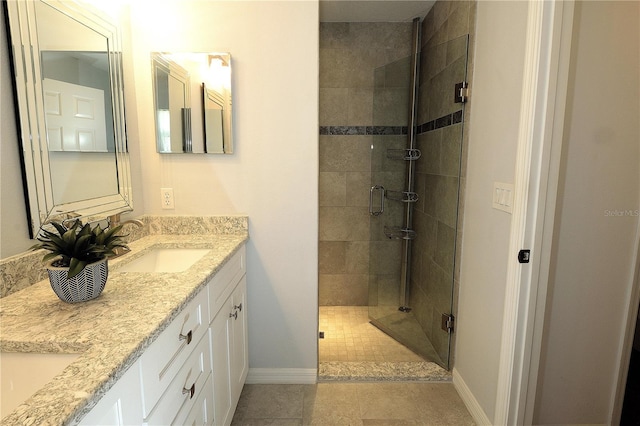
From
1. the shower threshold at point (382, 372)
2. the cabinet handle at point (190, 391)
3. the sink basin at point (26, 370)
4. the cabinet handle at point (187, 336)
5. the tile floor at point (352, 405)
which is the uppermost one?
the sink basin at point (26, 370)

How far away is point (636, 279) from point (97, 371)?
2.03 metres

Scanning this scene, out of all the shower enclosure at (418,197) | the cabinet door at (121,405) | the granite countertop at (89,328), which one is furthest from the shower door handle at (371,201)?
Result: the cabinet door at (121,405)

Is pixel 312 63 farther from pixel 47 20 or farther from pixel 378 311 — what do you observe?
pixel 378 311

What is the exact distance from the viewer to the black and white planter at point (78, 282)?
38.1 inches

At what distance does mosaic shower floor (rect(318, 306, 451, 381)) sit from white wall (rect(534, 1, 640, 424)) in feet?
2.33

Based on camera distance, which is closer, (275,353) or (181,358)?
(181,358)

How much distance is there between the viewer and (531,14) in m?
1.27

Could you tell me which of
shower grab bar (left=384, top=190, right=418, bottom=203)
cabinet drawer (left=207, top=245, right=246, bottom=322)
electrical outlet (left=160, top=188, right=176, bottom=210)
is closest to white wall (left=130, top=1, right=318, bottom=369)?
electrical outlet (left=160, top=188, right=176, bottom=210)

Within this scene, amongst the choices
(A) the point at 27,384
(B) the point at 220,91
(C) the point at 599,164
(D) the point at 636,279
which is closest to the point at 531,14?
(C) the point at 599,164

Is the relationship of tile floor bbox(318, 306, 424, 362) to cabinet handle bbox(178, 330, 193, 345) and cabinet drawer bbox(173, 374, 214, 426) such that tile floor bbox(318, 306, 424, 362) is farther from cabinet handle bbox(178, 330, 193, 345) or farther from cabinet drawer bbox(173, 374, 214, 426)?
cabinet handle bbox(178, 330, 193, 345)

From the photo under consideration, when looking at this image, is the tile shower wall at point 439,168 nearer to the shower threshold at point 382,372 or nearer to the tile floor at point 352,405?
the shower threshold at point 382,372

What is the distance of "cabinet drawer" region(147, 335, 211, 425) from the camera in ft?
3.05

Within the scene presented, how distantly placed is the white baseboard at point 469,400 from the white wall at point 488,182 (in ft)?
0.07

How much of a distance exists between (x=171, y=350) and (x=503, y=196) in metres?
1.43
